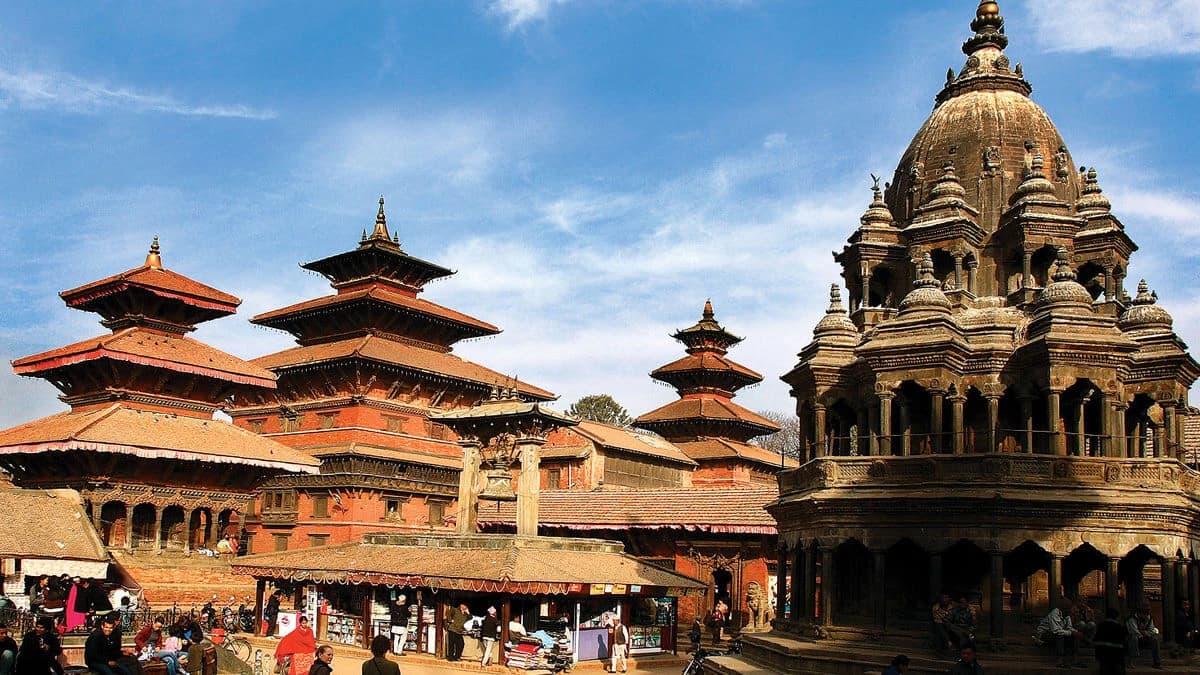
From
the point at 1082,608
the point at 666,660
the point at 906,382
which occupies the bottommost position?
the point at 666,660

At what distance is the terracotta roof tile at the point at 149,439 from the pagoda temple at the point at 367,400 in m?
4.74

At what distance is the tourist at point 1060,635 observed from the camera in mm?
21406

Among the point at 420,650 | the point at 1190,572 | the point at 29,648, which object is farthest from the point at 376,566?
the point at 1190,572

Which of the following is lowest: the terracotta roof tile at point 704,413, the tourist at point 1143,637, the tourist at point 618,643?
the tourist at point 618,643

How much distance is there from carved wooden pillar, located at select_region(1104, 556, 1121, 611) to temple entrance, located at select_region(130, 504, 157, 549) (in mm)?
27494

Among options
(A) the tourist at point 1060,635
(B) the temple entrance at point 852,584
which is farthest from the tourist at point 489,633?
(A) the tourist at point 1060,635

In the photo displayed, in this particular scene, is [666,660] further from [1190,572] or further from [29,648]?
[29,648]

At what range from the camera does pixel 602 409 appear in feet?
299

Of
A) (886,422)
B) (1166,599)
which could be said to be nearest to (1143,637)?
(1166,599)

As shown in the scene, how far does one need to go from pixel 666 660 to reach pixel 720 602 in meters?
7.22

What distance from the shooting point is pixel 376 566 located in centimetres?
2873

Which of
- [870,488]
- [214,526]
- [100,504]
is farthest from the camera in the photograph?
[214,526]

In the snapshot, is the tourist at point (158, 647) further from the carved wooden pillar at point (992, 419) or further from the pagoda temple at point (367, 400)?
the pagoda temple at point (367, 400)

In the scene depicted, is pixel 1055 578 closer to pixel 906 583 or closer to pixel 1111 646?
pixel 906 583
